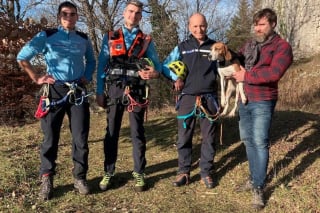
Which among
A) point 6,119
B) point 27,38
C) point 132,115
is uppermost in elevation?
point 27,38

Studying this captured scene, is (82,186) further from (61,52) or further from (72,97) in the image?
(61,52)

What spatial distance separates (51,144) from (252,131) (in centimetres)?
215

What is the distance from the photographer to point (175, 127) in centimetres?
755

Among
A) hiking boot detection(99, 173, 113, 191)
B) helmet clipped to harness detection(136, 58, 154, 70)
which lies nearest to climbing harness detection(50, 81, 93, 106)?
helmet clipped to harness detection(136, 58, 154, 70)

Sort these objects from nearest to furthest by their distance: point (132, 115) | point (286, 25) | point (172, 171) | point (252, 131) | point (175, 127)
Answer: point (252, 131)
point (132, 115)
point (172, 171)
point (175, 127)
point (286, 25)

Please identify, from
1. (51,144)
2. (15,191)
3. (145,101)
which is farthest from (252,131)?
(15,191)

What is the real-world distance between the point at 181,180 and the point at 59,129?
155cm

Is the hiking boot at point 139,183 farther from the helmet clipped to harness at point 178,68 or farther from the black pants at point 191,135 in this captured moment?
the helmet clipped to harness at point 178,68

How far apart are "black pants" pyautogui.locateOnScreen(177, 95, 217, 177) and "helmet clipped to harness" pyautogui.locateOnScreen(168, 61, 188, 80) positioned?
316 millimetres

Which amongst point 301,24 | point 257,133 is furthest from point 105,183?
point 301,24

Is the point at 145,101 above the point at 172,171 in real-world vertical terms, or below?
above

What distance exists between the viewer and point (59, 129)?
14.3ft

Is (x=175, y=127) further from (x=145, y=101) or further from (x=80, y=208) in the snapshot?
(x=80, y=208)

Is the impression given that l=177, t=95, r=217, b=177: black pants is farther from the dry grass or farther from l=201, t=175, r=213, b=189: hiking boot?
the dry grass
